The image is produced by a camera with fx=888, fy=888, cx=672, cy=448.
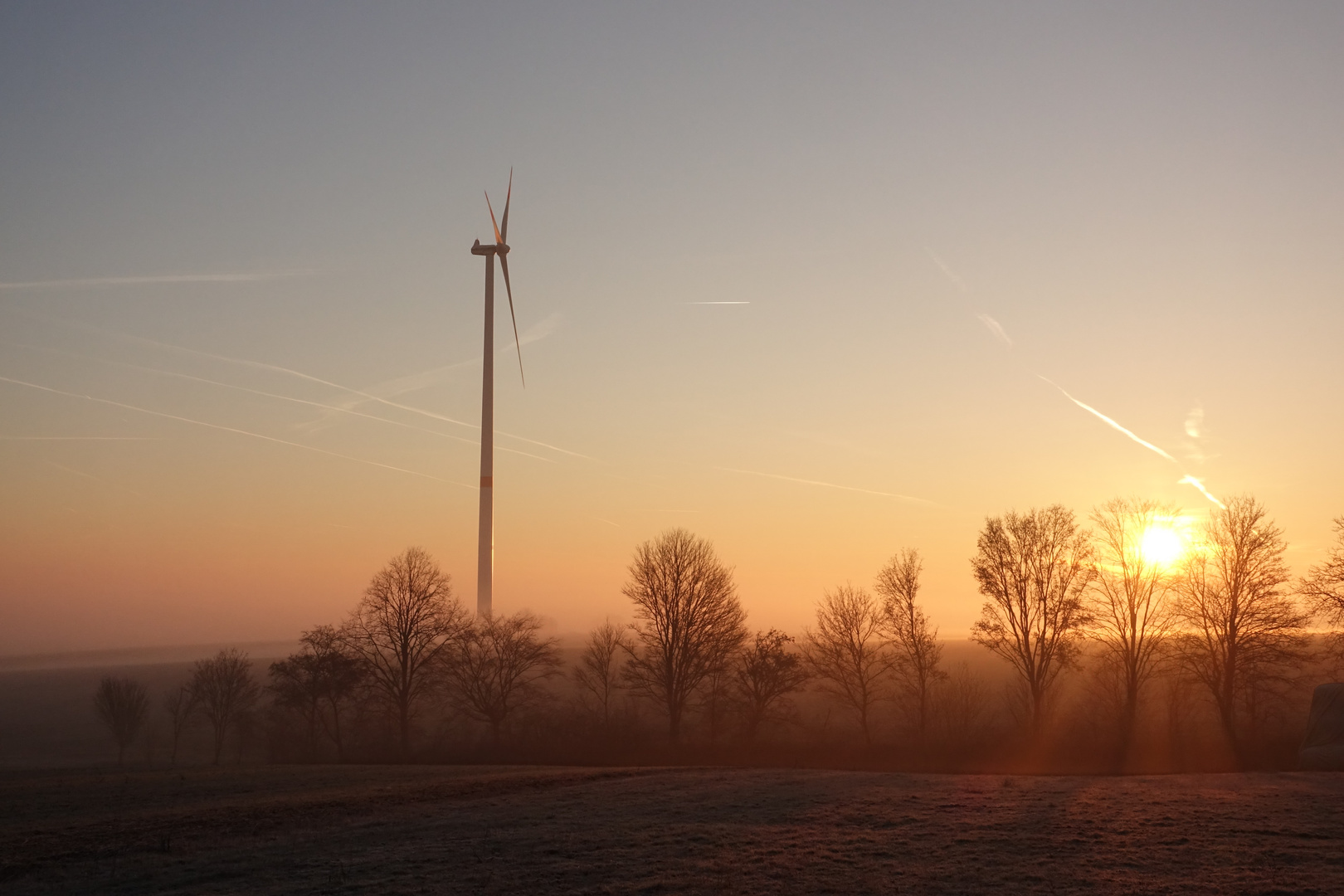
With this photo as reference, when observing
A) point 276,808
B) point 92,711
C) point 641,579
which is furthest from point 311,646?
point 92,711

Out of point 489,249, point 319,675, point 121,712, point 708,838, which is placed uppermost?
point 489,249

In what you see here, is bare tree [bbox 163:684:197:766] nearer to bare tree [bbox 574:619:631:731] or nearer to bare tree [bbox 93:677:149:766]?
bare tree [bbox 93:677:149:766]

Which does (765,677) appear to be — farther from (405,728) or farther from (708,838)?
(708,838)

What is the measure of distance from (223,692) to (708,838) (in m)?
87.8

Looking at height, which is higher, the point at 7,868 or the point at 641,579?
the point at 641,579

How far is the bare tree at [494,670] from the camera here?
7569cm

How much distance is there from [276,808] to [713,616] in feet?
146

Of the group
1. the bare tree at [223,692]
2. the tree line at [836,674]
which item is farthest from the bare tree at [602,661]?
the bare tree at [223,692]

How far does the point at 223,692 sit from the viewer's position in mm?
95500

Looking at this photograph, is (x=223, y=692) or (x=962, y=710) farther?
(x=223, y=692)

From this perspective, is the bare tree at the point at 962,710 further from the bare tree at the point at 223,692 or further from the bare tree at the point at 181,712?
the bare tree at the point at 181,712

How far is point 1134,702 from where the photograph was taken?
58.4m

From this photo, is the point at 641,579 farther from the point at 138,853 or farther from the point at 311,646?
the point at 138,853

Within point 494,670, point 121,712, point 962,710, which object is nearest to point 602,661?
point 494,670
